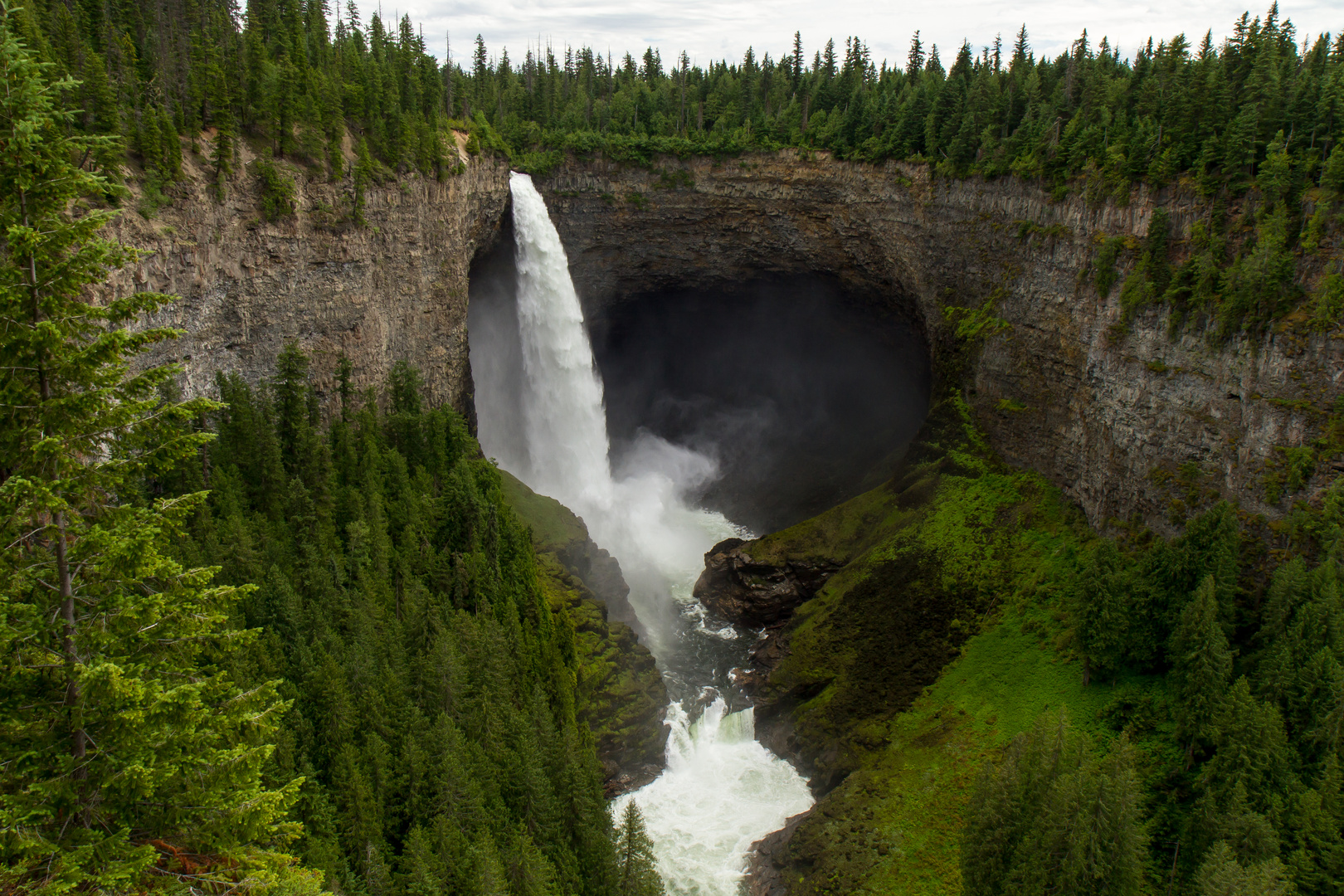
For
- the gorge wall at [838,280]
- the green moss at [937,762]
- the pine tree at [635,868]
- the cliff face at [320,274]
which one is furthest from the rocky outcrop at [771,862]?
the cliff face at [320,274]

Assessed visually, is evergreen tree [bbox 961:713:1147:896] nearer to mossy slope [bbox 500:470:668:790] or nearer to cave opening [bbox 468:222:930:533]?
mossy slope [bbox 500:470:668:790]

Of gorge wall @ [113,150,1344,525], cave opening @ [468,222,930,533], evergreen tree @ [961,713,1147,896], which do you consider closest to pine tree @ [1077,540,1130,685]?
gorge wall @ [113,150,1344,525]

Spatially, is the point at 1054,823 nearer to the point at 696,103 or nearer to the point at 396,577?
the point at 396,577

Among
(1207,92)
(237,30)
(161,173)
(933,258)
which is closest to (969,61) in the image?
(933,258)

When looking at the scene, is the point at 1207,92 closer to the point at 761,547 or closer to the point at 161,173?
the point at 761,547

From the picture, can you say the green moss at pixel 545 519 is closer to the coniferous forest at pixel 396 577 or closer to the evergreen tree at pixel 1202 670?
the coniferous forest at pixel 396 577
